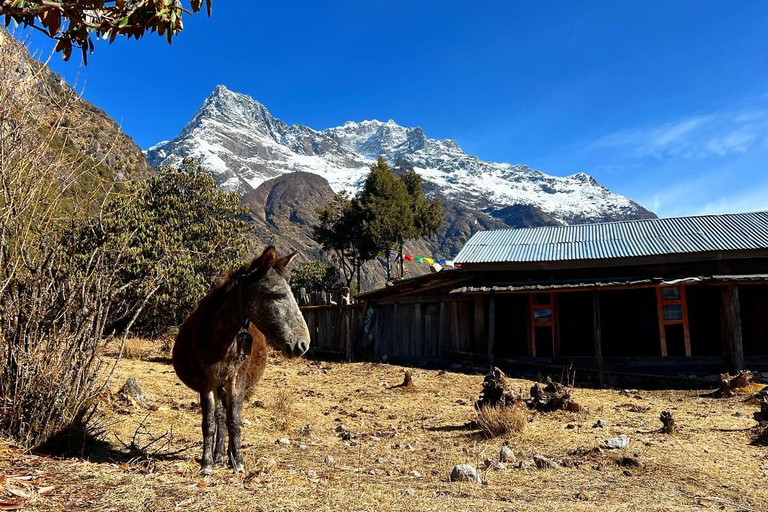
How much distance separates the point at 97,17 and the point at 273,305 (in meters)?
2.35

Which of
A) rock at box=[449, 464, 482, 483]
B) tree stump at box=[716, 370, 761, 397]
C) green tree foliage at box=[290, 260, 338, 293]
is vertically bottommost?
rock at box=[449, 464, 482, 483]

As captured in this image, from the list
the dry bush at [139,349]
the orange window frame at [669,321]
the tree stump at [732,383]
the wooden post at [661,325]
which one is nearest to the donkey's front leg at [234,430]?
the dry bush at [139,349]

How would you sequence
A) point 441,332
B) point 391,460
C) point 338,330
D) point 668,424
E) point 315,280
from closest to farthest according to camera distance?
point 391,460
point 668,424
point 441,332
point 338,330
point 315,280

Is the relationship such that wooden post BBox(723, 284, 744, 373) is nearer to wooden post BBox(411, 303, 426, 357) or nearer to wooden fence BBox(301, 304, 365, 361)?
wooden post BBox(411, 303, 426, 357)

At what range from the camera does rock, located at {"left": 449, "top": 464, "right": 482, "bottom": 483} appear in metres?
4.94

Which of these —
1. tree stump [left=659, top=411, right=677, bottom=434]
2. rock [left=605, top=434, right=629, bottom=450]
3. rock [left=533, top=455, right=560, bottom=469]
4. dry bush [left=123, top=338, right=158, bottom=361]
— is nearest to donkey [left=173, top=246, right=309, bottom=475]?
rock [left=533, top=455, right=560, bottom=469]

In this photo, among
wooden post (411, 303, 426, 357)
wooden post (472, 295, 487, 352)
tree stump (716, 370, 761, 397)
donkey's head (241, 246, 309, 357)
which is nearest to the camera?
donkey's head (241, 246, 309, 357)

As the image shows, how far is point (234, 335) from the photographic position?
4.52 metres

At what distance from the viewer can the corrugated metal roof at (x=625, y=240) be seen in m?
15.5

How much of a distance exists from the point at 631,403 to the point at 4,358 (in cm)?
1104

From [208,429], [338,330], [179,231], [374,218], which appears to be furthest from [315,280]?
[208,429]

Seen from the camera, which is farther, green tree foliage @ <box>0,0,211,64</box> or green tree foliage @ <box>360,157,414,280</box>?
green tree foliage @ <box>360,157,414,280</box>

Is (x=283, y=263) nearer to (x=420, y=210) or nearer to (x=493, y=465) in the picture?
(x=493, y=465)

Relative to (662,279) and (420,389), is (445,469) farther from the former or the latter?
(662,279)
